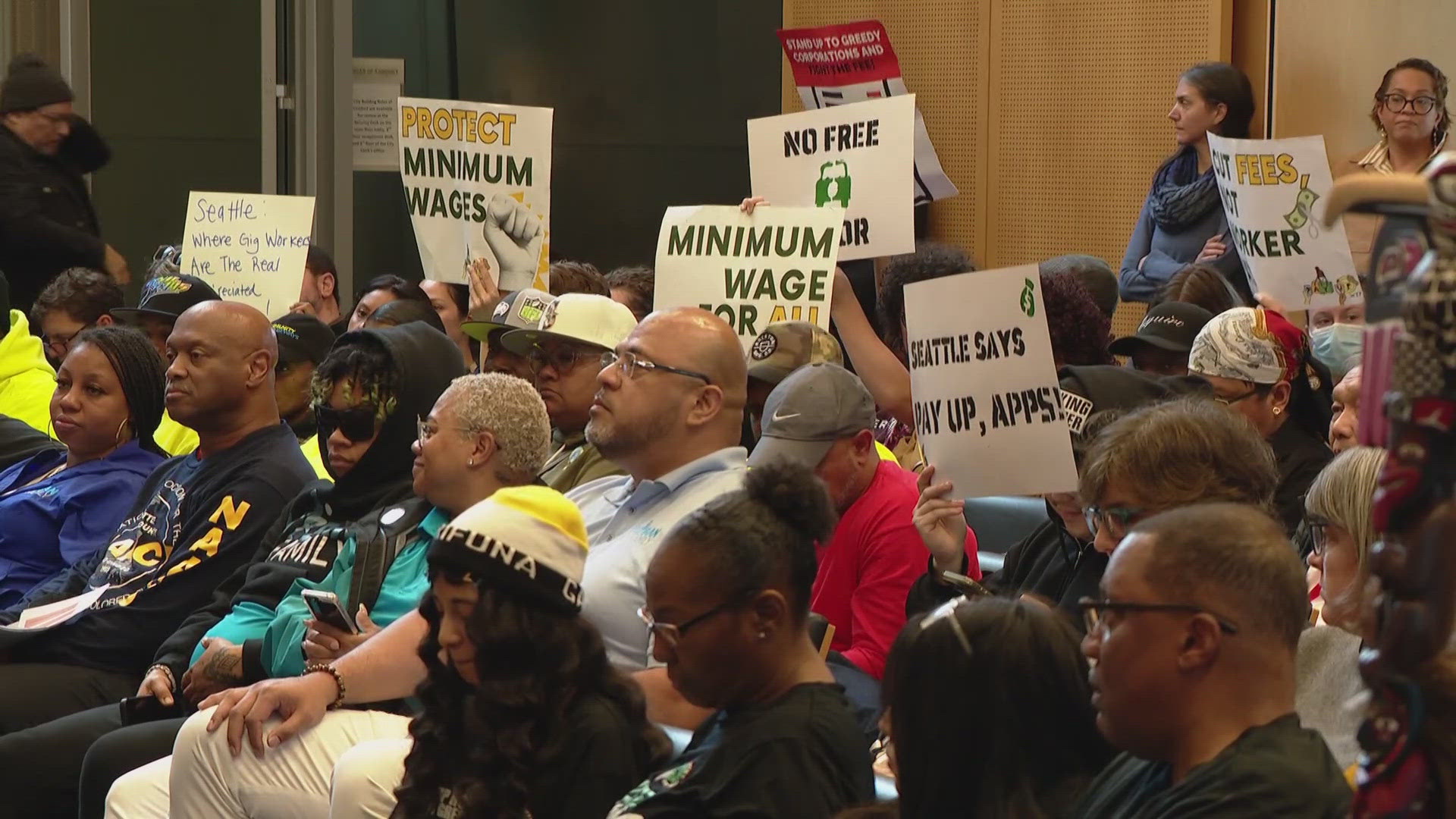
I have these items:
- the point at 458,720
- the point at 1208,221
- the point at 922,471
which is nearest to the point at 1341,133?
the point at 1208,221

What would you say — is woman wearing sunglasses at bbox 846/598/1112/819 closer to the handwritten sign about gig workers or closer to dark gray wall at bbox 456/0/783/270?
the handwritten sign about gig workers

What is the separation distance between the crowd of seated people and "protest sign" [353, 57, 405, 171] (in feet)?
14.7

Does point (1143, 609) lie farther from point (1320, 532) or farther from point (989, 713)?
point (1320, 532)

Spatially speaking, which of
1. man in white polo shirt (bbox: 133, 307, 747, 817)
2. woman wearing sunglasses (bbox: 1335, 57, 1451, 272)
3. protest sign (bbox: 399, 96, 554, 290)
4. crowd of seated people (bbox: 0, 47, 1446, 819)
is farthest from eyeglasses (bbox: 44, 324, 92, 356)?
woman wearing sunglasses (bbox: 1335, 57, 1451, 272)

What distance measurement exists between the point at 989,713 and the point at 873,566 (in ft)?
5.84

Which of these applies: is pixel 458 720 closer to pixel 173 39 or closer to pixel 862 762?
pixel 862 762

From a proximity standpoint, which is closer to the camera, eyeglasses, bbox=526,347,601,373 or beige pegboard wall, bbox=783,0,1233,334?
eyeglasses, bbox=526,347,601,373

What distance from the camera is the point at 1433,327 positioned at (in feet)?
4.54

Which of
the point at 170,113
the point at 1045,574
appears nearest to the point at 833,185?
the point at 1045,574

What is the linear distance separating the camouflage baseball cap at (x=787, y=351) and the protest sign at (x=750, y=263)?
205 mm

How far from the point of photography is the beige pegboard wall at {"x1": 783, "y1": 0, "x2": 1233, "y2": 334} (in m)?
8.48

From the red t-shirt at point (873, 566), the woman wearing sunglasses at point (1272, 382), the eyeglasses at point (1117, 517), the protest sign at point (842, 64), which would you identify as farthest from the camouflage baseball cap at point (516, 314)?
the protest sign at point (842, 64)

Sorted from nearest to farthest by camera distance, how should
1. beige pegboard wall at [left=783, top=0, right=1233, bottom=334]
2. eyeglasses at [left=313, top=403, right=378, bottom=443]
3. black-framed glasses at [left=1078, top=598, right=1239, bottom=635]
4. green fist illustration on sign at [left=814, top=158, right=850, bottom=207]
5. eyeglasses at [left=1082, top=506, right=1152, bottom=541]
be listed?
1. black-framed glasses at [left=1078, top=598, right=1239, bottom=635]
2. eyeglasses at [left=1082, top=506, right=1152, bottom=541]
3. eyeglasses at [left=313, top=403, right=378, bottom=443]
4. green fist illustration on sign at [left=814, top=158, right=850, bottom=207]
5. beige pegboard wall at [left=783, top=0, right=1233, bottom=334]

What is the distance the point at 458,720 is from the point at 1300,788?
4.74 ft
